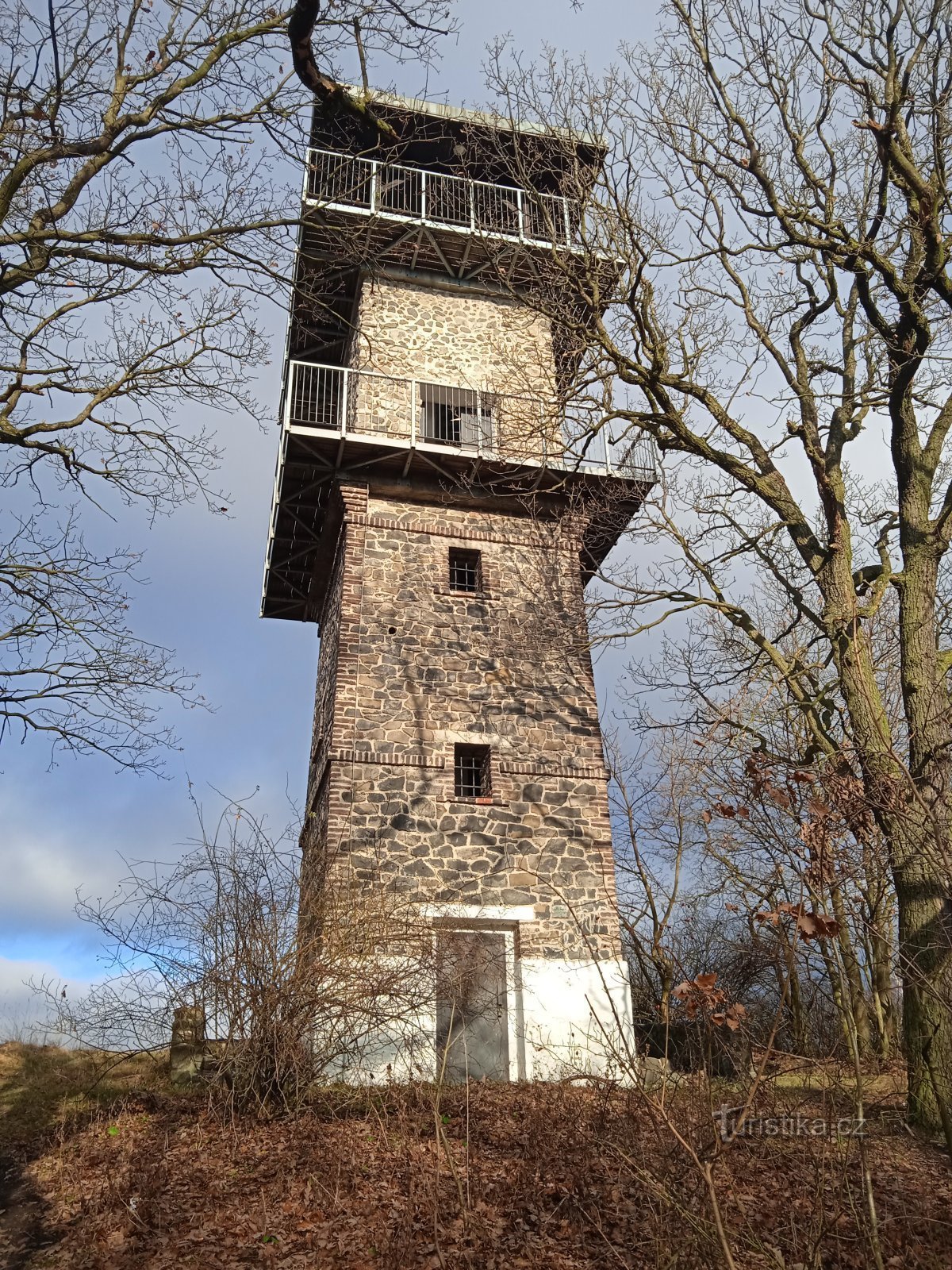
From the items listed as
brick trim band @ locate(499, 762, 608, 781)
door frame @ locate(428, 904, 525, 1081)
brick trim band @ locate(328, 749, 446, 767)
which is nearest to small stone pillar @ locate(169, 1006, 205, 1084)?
door frame @ locate(428, 904, 525, 1081)

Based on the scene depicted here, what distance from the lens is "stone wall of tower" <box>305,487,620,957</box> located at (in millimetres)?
11820

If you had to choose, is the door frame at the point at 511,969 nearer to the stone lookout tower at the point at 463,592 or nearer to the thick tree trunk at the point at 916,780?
the stone lookout tower at the point at 463,592

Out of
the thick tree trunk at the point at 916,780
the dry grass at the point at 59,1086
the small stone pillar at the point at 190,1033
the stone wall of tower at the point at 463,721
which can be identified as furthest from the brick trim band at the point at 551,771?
the dry grass at the point at 59,1086

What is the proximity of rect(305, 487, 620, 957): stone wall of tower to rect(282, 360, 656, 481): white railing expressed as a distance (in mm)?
990

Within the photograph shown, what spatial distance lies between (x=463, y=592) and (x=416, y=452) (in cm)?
206

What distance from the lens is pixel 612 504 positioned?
564 inches

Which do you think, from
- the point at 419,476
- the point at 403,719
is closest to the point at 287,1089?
the point at 403,719

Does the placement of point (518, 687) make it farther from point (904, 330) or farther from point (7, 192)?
point (7, 192)

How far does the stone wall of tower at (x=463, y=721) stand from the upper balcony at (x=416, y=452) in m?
0.50

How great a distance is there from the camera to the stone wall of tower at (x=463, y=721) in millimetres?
11820

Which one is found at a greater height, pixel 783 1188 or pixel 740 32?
pixel 740 32

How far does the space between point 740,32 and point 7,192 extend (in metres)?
8.28

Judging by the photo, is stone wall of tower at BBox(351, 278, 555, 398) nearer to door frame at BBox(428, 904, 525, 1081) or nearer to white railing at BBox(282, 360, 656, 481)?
white railing at BBox(282, 360, 656, 481)

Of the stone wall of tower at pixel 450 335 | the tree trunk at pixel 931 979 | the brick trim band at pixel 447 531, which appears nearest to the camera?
the tree trunk at pixel 931 979
